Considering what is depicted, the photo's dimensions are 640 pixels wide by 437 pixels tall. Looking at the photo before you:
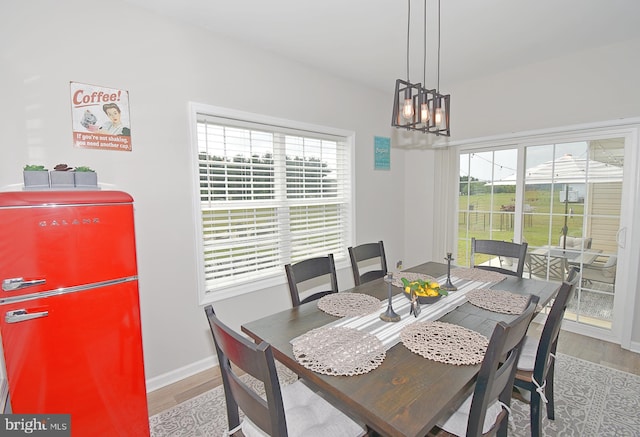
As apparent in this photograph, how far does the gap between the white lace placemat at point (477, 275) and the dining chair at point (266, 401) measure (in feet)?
4.90

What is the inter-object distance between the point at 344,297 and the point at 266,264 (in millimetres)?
1158

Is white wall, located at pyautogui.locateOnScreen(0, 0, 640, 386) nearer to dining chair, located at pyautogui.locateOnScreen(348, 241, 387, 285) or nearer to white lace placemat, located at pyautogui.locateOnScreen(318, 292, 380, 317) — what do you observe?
dining chair, located at pyautogui.locateOnScreen(348, 241, 387, 285)

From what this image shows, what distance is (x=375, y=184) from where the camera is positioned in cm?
382

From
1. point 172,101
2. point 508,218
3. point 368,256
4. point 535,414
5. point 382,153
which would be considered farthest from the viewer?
point 382,153

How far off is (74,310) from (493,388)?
6.25 feet

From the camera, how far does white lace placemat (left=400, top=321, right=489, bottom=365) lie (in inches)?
49.1

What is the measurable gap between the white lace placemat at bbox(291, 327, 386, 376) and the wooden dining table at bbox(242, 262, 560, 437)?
1.1 inches

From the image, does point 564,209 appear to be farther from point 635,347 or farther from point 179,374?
point 179,374

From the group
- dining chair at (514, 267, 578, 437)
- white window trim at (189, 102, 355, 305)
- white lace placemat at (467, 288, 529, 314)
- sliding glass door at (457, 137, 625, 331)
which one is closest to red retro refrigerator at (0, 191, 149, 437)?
white window trim at (189, 102, 355, 305)

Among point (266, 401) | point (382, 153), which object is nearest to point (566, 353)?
point (382, 153)

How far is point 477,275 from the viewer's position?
236 cm

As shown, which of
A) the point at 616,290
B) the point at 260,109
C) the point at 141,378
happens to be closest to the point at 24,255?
the point at 141,378

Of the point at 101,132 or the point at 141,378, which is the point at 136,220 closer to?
the point at 101,132

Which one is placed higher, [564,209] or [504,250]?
[564,209]
